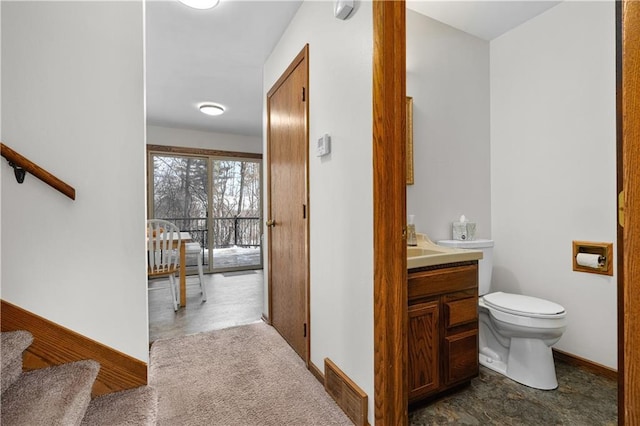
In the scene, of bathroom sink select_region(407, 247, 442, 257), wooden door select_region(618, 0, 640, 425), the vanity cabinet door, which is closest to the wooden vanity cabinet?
the vanity cabinet door

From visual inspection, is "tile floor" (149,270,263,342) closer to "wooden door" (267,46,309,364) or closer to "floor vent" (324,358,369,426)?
"wooden door" (267,46,309,364)

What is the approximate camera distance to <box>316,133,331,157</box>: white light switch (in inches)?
62.7

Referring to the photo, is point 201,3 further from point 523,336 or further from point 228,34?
point 523,336

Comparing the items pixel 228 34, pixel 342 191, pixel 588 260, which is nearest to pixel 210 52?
pixel 228 34

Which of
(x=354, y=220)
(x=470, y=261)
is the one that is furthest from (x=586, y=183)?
(x=354, y=220)

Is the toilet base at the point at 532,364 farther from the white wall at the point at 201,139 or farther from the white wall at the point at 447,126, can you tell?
the white wall at the point at 201,139

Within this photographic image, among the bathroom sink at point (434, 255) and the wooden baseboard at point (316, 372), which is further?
the wooden baseboard at point (316, 372)

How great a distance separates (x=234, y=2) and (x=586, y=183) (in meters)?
2.59

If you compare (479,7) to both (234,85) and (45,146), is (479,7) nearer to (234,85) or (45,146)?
(234,85)

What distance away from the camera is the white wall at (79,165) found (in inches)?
52.6

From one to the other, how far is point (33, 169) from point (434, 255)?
6.29ft

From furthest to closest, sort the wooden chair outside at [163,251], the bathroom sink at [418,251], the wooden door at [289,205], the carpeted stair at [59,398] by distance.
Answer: the wooden chair outside at [163,251] < the wooden door at [289,205] < the bathroom sink at [418,251] < the carpeted stair at [59,398]

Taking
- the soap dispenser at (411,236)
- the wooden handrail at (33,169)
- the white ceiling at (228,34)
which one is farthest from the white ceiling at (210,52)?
the soap dispenser at (411,236)

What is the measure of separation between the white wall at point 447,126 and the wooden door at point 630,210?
160cm
